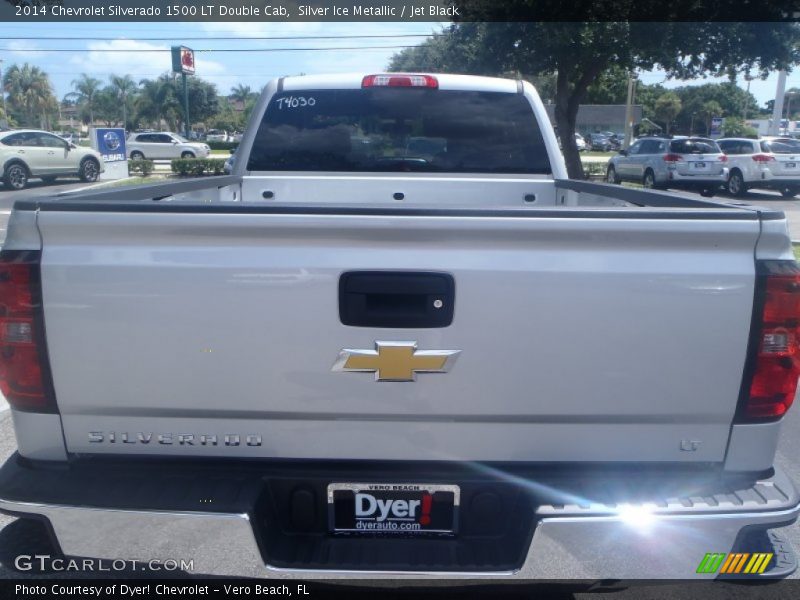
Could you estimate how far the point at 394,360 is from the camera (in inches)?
86.1

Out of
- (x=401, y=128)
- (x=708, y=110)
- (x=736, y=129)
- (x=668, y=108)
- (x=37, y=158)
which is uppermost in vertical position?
(x=668, y=108)

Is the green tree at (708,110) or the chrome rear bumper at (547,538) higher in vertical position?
the green tree at (708,110)

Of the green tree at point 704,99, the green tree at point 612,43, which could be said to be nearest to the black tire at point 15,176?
the green tree at point 612,43

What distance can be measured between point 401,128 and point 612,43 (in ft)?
54.6

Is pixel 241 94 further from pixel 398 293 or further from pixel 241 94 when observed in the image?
pixel 398 293

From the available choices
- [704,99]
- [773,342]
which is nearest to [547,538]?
[773,342]

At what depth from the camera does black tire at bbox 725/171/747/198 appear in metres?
21.2

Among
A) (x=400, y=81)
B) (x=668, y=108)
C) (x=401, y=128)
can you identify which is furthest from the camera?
(x=668, y=108)

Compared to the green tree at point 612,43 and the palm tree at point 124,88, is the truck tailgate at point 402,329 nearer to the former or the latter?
the green tree at point 612,43

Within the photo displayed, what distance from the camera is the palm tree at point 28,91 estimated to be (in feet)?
257

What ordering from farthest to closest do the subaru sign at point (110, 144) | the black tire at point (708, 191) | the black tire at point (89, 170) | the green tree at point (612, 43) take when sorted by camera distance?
the subaru sign at point (110, 144) → the black tire at point (89, 170) → the black tire at point (708, 191) → the green tree at point (612, 43)

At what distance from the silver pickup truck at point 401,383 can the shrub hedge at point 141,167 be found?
26033 mm

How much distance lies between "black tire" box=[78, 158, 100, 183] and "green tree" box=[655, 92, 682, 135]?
60077 millimetres

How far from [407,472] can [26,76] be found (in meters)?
90.1
